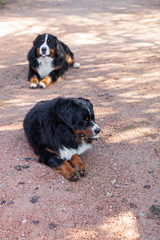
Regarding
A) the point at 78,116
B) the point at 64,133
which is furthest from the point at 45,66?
the point at 78,116

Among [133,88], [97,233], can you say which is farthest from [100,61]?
[97,233]

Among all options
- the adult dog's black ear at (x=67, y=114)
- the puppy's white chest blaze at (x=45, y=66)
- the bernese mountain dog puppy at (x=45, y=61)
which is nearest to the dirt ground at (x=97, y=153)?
the bernese mountain dog puppy at (x=45, y=61)

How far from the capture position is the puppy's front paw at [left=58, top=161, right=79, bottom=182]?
153 inches

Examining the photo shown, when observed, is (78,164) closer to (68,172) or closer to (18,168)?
(68,172)

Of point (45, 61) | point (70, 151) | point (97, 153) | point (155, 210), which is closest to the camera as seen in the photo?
point (155, 210)

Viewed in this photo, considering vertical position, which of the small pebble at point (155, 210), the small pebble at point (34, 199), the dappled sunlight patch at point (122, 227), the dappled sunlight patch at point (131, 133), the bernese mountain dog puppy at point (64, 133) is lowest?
the dappled sunlight patch at point (131, 133)

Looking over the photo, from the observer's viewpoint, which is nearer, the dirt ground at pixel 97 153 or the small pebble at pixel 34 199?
the dirt ground at pixel 97 153

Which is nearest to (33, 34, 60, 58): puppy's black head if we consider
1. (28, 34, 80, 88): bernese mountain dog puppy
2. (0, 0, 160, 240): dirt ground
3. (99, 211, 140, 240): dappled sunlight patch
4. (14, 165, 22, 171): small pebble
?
(28, 34, 80, 88): bernese mountain dog puppy

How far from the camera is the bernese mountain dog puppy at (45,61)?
7.33 m

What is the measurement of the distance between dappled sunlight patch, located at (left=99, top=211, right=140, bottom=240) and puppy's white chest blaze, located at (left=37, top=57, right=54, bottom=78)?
201 inches

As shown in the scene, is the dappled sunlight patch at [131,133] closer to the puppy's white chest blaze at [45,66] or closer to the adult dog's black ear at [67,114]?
the adult dog's black ear at [67,114]

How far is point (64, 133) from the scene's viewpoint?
408 centimetres

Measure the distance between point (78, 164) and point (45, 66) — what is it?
4.15 m

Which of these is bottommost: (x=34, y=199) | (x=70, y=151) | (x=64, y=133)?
(x=34, y=199)
